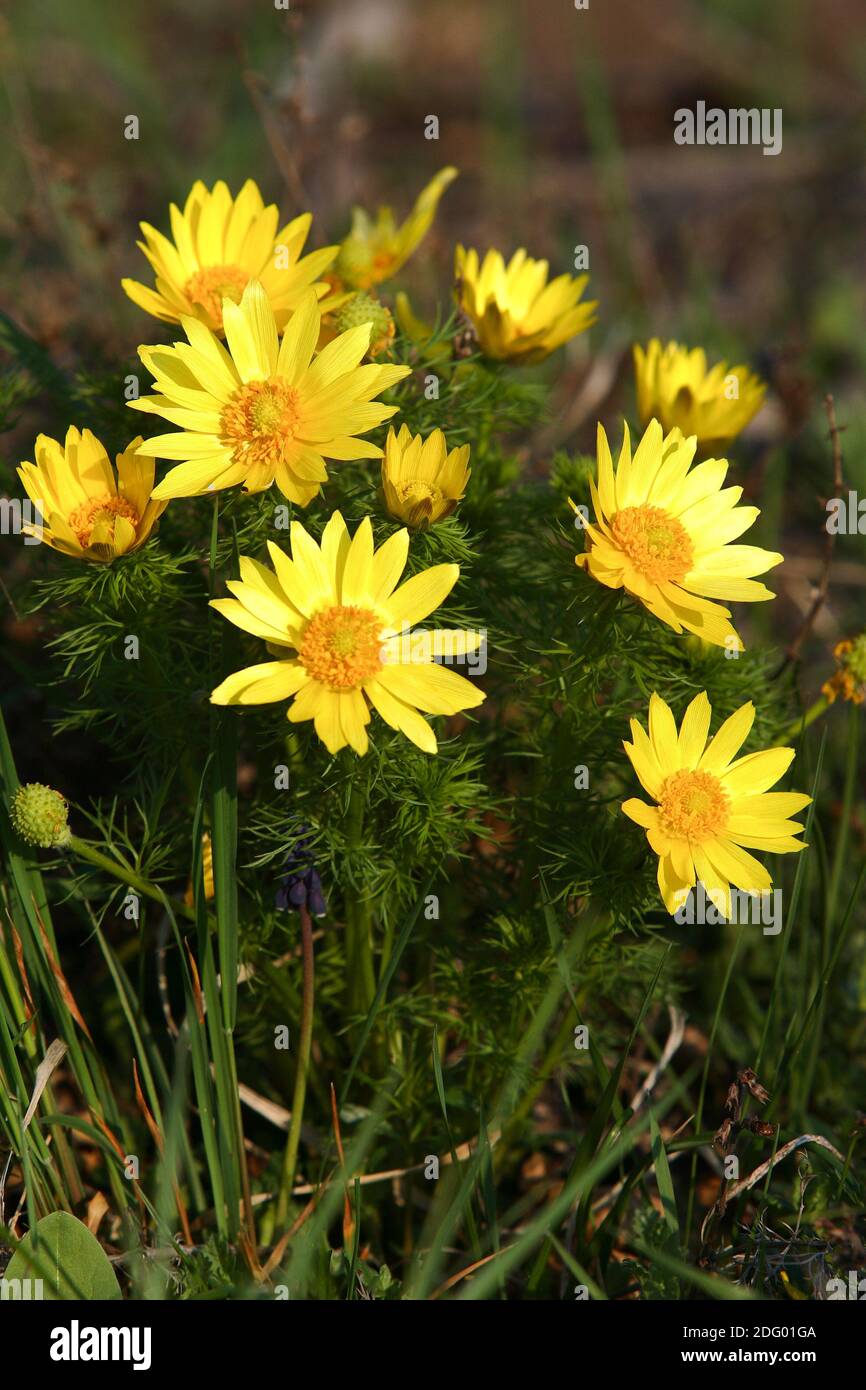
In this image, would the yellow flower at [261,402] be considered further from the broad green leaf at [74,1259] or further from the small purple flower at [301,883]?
the broad green leaf at [74,1259]

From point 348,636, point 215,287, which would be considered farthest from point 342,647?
point 215,287

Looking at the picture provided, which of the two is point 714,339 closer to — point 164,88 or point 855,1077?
point 855,1077

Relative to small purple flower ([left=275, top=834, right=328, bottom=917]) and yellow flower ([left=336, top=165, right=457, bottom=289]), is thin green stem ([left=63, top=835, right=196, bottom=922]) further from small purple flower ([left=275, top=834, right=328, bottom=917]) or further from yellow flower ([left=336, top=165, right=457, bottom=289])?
yellow flower ([left=336, top=165, right=457, bottom=289])

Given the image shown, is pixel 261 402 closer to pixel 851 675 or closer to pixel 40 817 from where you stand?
Result: pixel 40 817

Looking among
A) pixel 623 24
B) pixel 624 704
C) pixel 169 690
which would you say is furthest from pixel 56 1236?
pixel 623 24

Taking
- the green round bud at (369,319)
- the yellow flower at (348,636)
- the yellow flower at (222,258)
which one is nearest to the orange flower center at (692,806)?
the yellow flower at (348,636)

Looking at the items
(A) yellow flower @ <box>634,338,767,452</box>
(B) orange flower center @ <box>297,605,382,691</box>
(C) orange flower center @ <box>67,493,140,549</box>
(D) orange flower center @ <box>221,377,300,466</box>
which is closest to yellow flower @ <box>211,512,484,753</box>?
(B) orange flower center @ <box>297,605,382,691</box>
